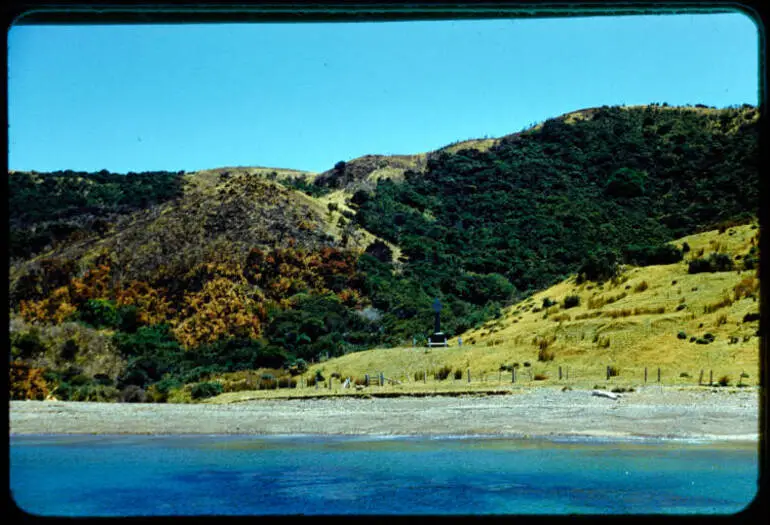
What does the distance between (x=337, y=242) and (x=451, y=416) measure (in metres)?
24.4

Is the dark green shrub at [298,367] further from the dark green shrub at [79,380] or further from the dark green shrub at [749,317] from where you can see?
the dark green shrub at [749,317]

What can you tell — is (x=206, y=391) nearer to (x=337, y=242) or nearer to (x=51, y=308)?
(x=51, y=308)

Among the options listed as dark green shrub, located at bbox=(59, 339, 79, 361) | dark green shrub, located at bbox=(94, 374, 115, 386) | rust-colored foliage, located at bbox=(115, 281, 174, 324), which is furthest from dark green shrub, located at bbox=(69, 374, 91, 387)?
rust-colored foliage, located at bbox=(115, 281, 174, 324)

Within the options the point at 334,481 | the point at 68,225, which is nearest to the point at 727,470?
the point at 334,481

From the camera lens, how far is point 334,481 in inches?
414

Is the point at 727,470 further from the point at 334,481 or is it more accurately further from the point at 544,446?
the point at 334,481

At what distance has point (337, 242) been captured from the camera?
3912 centimetres

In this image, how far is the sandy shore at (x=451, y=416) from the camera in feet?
43.1

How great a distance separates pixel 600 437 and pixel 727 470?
2.81 meters

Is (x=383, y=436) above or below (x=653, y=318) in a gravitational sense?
below

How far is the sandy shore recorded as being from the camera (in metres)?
13.1

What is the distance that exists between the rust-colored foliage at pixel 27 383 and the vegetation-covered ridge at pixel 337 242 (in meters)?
0.10

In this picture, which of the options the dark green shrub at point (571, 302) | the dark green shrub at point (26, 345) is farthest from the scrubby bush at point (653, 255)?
the dark green shrub at point (26, 345)

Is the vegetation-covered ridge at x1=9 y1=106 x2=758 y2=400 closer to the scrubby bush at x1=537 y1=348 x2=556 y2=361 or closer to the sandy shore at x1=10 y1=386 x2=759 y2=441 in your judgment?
→ the sandy shore at x1=10 y1=386 x2=759 y2=441
